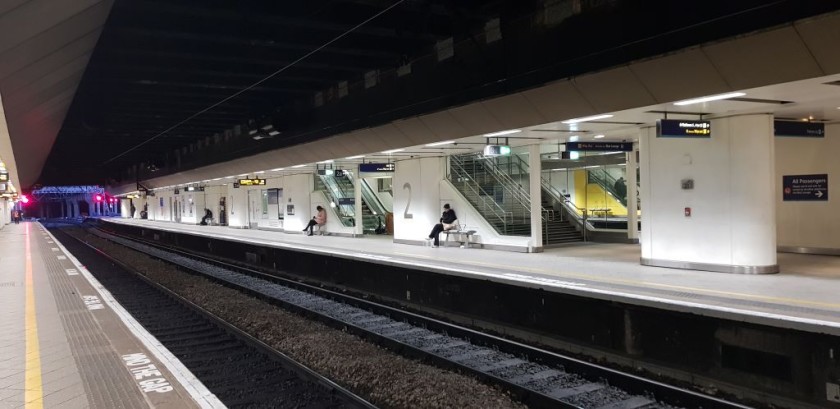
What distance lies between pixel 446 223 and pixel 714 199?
25.2ft

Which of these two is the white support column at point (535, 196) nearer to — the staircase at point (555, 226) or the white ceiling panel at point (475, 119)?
the staircase at point (555, 226)

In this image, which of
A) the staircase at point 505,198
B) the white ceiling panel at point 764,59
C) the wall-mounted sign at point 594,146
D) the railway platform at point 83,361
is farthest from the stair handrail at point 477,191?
the white ceiling panel at point 764,59

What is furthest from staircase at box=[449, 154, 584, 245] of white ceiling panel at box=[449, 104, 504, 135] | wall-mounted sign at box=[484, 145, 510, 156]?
white ceiling panel at box=[449, 104, 504, 135]

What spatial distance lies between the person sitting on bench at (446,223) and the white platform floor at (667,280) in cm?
170

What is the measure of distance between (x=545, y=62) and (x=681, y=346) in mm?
4485

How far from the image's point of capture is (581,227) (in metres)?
17.7

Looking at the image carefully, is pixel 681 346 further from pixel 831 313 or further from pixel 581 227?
pixel 581 227

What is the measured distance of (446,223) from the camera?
1608cm

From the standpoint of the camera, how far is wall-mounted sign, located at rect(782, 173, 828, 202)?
11.3 metres

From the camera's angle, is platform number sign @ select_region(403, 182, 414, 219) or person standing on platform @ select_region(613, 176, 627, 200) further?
person standing on platform @ select_region(613, 176, 627, 200)

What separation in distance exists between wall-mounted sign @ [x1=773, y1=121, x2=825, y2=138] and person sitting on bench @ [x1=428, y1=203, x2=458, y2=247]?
27.0 ft

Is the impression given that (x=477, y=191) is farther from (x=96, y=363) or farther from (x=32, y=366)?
(x=32, y=366)

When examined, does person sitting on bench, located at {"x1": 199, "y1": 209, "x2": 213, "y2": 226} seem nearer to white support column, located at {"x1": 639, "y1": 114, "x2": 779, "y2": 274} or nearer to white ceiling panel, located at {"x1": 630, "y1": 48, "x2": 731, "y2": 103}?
white support column, located at {"x1": 639, "y1": 114, "x2": 779, "y2": 274}

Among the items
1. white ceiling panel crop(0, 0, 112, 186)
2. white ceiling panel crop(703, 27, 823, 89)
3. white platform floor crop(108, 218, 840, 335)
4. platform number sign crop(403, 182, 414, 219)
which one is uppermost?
white ceiling panel crop(0, 0, 112, 186)
